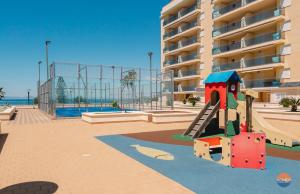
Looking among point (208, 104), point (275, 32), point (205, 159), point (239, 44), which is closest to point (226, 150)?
point (205, 159)

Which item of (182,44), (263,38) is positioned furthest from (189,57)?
(263,38)

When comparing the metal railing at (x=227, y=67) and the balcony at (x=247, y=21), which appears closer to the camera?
the balcony at (x=247, y=21)

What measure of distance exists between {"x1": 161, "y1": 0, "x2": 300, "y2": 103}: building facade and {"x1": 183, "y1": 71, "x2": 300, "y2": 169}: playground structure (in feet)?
71.7

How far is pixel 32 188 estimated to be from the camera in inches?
216

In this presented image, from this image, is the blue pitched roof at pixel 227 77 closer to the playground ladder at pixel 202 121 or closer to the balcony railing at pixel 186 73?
the playground ladder at pixel 202 121

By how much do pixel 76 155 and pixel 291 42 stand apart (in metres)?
32.1

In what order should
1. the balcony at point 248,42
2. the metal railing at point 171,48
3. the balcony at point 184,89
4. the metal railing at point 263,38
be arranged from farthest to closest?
the metal railing at point 171,48, the balcony at point 184,89, the balcony at point 248,42, the metal railing at point 263,38

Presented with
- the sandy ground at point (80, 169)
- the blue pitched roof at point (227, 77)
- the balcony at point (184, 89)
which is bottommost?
the sandy ground at point (80, 169)

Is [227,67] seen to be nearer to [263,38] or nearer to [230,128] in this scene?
[263,38]

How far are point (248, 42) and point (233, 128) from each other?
94.7 ft

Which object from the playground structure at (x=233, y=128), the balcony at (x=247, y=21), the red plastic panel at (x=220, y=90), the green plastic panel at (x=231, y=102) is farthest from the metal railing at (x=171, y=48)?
the green plastic panel at (x=231, y=102)

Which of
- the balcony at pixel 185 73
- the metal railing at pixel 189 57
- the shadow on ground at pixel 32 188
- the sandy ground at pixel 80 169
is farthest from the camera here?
the metal railing at pixel 189 57

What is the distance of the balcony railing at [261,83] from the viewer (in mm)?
32625

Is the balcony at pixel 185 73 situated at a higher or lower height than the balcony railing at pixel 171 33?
lower
